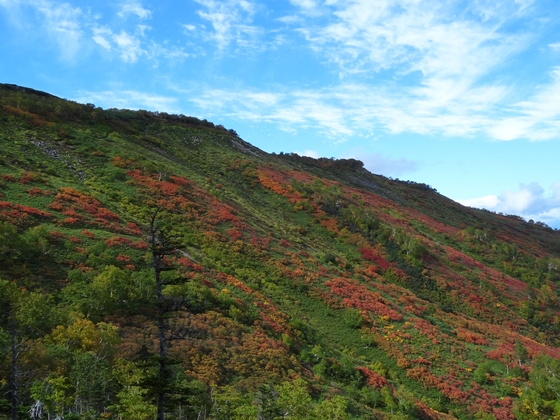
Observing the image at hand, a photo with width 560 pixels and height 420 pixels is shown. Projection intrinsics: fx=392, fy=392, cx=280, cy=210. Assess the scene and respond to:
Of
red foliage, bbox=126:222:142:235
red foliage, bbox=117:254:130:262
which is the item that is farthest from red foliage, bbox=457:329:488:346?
red foliage, bbox=126:222:142:235

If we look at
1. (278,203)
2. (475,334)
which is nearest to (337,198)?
(278,203)

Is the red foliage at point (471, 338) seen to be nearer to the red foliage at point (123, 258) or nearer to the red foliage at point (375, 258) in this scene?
the red foliage at point (375, 258)

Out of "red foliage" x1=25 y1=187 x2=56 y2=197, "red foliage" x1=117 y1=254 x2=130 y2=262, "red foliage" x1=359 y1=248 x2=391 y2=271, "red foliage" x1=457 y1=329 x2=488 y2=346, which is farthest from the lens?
"red foliage" x1=359 y1=248 x2=391 y2=271

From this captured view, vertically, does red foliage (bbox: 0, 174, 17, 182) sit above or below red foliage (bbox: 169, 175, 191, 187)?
below

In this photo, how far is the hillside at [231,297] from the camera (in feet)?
58.6

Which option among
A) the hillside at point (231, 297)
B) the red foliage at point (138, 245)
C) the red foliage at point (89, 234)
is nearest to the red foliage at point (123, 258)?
the hillside at point (231, 297)

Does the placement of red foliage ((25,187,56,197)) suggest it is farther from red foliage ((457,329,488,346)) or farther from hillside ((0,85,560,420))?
red foliage ((457,329,488,346))

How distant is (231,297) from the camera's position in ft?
113

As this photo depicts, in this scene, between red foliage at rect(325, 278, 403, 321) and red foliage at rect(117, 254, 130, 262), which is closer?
red foliage at rect(117, 254, 130, 262)

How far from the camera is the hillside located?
17859 millimetres

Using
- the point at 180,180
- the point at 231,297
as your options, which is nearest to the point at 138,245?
the point at 231,297

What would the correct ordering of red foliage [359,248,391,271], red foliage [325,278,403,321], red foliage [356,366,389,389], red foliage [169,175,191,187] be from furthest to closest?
red foliage [359,248,391,271], red foliage [169,175,191,187], red foliage [325,278,403,321], red foliage [356,366,389,389]

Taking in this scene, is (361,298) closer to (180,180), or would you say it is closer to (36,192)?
(180,180)

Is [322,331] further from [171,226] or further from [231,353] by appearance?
[171,226]
